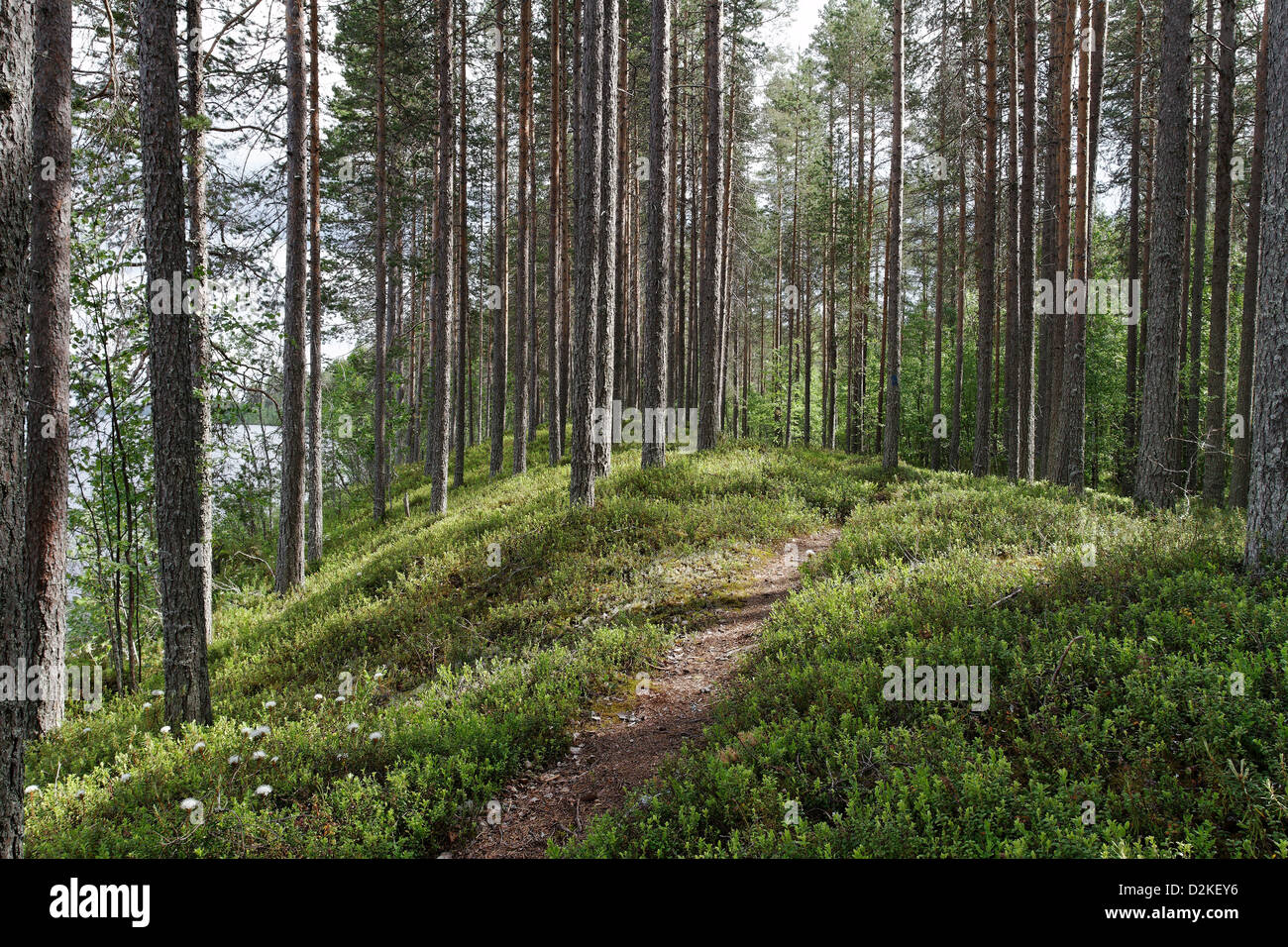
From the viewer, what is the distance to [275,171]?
12969 millimetres

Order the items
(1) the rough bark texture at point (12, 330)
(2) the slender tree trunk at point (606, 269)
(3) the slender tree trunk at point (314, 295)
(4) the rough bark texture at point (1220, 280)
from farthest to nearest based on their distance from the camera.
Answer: (4) the rough bark texture at point (1220, 280) < (3) the slender tree trunk at point (314, 295) < (2) the slender tree trunk at point (606, 269) < (1) the rough bark texture at point (12, 330)

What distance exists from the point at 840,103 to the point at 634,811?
33326 millimetres

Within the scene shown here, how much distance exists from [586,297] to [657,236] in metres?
3.38

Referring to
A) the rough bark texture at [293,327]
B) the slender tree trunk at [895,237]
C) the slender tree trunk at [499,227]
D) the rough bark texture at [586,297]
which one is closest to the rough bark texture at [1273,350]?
the rough bark texture at [586,297]

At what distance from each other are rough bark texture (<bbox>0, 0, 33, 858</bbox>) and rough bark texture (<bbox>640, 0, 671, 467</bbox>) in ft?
37.0

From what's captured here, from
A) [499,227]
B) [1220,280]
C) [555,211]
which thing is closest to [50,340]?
[499,227]

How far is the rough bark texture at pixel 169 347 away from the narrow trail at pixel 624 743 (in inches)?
162

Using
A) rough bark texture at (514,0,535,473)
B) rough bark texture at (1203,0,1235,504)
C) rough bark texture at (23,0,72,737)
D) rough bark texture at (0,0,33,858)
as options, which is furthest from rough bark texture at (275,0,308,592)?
rough bark texture at (1203,0,1235,504)

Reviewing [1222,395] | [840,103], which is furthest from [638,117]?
[1222,395]

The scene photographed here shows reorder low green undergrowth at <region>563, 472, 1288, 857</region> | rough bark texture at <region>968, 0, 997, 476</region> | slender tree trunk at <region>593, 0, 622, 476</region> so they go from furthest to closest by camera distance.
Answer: rough bark texture at <region>968, 0, 997, 476</region>, slender tree trunk at <region>593, 0, 622, 476</region>, low green undergrowth at <region>563, 472, 1288, 857</region>

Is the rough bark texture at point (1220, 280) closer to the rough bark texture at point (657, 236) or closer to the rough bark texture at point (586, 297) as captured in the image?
the rough bark texture at point (657, 236)

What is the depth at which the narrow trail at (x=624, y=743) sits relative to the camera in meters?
5.01

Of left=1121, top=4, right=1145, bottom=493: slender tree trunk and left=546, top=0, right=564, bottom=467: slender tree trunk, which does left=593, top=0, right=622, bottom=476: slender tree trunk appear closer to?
left=546, top=0, right=564, bottom=467: slender tree trunk

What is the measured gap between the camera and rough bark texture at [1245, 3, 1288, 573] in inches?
233
